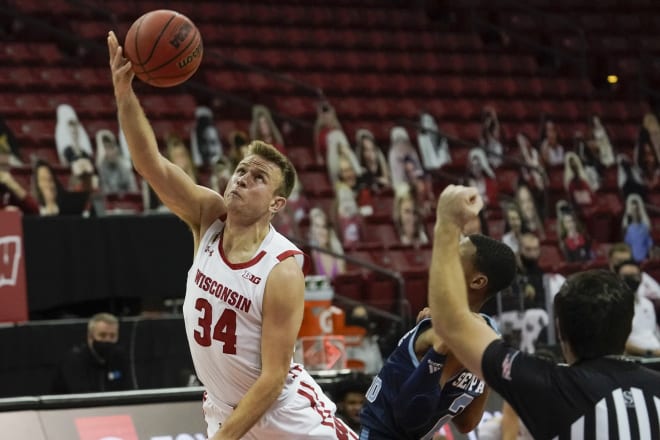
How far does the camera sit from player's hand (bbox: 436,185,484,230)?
3131mm

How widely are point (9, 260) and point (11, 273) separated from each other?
0.33 feet

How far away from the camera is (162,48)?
4887mm

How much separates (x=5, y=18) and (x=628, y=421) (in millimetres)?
13429

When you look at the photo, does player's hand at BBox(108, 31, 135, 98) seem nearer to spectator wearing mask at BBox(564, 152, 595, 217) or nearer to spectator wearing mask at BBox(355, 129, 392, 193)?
spectator wearing mask at BBox(355, 129, 392, 193)

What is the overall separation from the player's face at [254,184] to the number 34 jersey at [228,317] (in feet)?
0.62

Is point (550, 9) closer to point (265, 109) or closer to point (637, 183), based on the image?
point (637, 183)

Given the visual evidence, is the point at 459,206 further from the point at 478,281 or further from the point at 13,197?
the point at 13,197

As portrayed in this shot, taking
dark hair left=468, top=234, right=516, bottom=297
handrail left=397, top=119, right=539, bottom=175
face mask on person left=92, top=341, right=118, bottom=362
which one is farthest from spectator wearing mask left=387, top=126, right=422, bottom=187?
dark hair left=468, top=234, right=516, bottom=297

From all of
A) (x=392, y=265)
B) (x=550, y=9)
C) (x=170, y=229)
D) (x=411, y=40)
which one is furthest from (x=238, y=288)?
(x=550, y=9)

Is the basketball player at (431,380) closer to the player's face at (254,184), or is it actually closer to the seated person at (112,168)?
the player's face at (254,184)

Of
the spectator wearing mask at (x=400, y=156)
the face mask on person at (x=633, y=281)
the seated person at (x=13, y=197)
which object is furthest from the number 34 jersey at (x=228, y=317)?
the spectator wearing mask at (x=400, y=156)

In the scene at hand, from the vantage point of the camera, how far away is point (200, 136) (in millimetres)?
14406

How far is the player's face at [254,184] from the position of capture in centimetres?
481

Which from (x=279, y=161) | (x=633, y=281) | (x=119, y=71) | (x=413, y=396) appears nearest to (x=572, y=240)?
(x=633, y=281)
